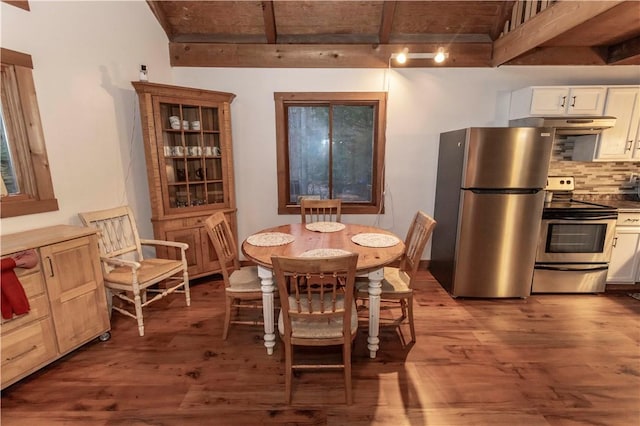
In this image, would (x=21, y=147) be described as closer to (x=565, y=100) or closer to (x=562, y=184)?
(x=565, y=100)

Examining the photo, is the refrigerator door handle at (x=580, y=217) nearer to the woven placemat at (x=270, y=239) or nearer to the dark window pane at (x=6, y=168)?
the woven placemat at (x=270, y=239)

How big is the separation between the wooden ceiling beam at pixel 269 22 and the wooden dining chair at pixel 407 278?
2472 mm

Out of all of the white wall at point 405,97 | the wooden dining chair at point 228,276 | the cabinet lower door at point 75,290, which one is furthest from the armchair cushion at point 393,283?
the cabinet lower door at point 75,290

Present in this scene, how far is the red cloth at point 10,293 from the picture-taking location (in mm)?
1703

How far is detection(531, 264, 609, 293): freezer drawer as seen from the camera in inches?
121

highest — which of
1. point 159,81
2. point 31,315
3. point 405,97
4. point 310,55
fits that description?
point 310,55

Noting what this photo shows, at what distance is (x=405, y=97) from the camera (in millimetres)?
3512

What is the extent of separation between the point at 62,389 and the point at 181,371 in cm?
69

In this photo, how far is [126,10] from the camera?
113 inches

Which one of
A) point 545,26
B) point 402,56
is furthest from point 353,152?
point 545,26

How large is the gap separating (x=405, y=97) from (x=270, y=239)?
7.64 ft

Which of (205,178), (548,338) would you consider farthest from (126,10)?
(548,338)

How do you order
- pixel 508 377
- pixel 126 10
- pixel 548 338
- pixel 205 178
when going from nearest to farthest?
1. pixel 508 377
2. pixel 548 338
3. pixel 126 10
4. pixel 205 178

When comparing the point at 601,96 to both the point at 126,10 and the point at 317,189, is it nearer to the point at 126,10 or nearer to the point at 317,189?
the point at 317,189
